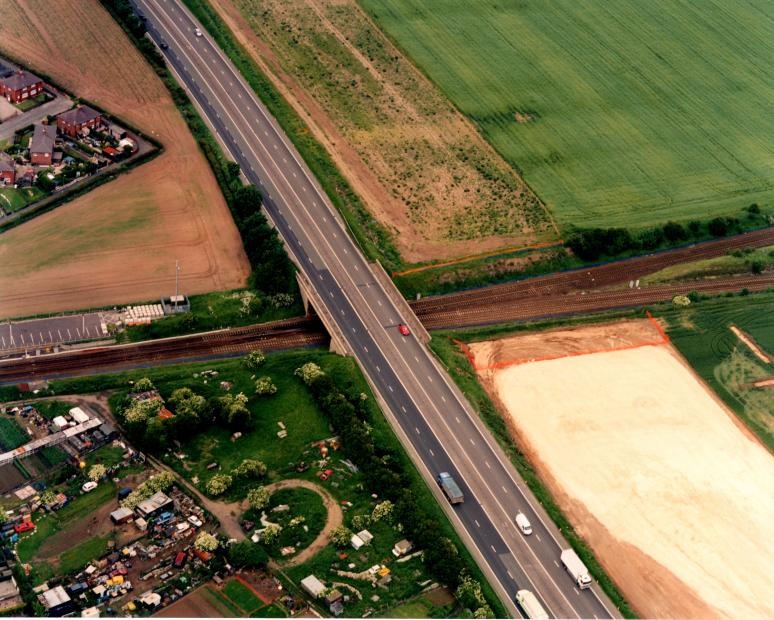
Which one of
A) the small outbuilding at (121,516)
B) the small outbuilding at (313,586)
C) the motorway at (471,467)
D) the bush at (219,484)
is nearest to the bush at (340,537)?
the small outbuilding at (313,586)

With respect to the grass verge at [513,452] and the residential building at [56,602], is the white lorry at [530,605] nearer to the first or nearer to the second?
the grass verge at [513,452]

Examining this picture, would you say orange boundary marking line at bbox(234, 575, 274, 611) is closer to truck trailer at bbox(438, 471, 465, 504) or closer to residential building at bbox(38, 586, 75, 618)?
residential building at bbox(38, 586, 75, 618)

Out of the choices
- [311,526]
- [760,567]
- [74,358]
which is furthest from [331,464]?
[760,567]

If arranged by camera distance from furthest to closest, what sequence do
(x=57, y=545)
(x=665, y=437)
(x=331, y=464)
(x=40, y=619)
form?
(x=665, y=437), (x=331, y=464), (x=57, y=545), (x=40, y=619)

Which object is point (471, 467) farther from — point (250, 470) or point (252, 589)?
point (252, 589)

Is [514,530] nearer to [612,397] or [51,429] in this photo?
[612,397]

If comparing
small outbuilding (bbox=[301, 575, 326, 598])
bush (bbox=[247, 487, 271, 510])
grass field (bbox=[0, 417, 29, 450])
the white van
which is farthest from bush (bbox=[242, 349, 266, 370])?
the white van
